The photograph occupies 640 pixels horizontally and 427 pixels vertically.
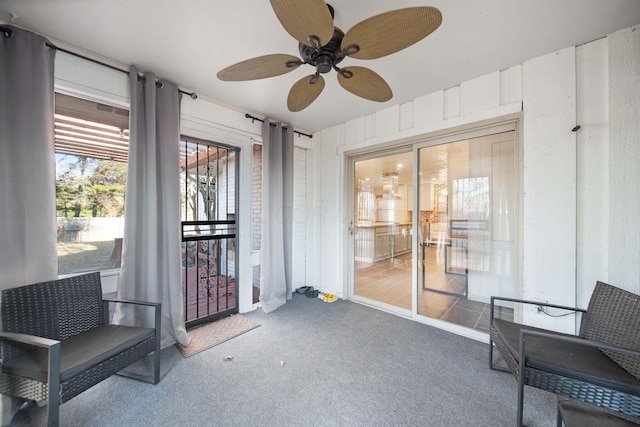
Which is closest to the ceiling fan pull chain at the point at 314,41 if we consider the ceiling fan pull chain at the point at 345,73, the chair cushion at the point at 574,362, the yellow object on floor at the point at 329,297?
the ceiling fan pull chain at the point at 345,73

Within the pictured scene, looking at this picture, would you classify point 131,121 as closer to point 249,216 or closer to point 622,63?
point 249,216

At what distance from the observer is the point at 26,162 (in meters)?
1.62

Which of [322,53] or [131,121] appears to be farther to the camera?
[131,121]

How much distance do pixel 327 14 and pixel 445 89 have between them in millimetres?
2039

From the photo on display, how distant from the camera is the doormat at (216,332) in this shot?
226 centimetres

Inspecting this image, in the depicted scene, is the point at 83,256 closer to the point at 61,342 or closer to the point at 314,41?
the point at 61,342

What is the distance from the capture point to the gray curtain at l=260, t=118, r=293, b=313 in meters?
3.15

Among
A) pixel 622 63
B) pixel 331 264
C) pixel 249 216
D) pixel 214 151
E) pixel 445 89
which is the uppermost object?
pixel 445 89

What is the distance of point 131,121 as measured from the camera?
2064mm

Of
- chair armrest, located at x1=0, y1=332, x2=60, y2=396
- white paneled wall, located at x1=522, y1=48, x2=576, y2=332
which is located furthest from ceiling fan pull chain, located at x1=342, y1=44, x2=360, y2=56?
chair armrest, located at x1=0, y1=332, x2=60, y2=396

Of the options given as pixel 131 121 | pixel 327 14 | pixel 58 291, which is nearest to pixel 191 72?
pixel 131 121

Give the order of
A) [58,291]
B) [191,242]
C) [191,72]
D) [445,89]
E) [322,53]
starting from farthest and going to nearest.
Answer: [191,242] → [445,89] → [191,72] → [58,291] → [322,53]

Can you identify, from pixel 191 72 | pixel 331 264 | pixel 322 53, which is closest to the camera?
pixel 322 53

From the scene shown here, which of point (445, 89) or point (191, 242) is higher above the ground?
point (445, 89)
